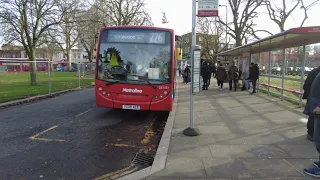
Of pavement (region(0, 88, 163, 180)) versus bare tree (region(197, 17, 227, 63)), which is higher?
bare tree (region(197, 17, 227, 63))

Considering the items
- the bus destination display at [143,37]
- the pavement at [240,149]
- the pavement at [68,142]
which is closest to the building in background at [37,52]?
the pavement at [68,142]

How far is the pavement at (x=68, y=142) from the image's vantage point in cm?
432

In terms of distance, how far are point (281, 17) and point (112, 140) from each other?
29.0 metres

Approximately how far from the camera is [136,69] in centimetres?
788

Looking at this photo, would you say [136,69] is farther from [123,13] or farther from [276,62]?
[123,13]

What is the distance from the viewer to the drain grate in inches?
183

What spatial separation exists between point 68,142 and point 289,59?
31.2ft

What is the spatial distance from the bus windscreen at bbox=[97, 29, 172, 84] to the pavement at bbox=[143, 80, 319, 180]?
1.61 metres

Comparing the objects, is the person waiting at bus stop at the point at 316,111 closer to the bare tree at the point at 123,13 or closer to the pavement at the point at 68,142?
the pavement at the point at 68,142

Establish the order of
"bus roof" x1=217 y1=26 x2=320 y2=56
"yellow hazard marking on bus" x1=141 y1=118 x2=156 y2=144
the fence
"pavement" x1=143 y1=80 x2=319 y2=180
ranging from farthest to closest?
1. the fence
2. "bus roof" x1=217 y1=26 x2=320 y2=56
3. "yellow hazard marking on bus" x1=141 y1=118 x2=156 y2=144
4. "pavement" x1=143 y1=80 x2=319 y2=180

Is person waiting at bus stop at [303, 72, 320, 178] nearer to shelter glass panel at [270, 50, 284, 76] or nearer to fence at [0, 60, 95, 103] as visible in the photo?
shelter glass panel at [270, 50, 284, 76]

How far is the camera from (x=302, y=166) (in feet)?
13.8

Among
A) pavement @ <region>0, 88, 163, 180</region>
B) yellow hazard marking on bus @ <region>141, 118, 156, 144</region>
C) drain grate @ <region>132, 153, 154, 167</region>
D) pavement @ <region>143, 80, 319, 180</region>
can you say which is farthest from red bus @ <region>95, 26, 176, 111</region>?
drain grate @ <region>132, 153, 154, 167</region>

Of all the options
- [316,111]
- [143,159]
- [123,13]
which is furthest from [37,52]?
[316,111]
